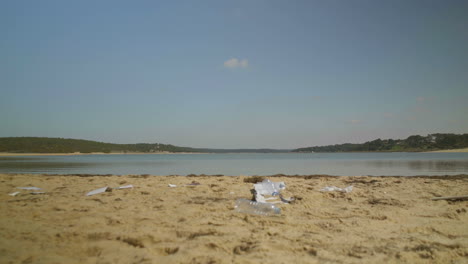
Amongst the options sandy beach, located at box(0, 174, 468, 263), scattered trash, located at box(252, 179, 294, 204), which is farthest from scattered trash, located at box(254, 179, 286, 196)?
sandy beach, located at box(0, 174, 468, 263)

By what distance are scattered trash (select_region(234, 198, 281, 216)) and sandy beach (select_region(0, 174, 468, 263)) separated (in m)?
0.17

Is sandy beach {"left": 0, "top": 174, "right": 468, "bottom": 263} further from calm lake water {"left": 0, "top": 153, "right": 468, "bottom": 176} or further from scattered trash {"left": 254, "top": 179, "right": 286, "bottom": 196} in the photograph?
calm lake water {"left": 0, "top": 153, "right": 468, "bottom": 176}

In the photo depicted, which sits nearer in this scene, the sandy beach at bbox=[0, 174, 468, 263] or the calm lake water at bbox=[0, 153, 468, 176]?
the sandy beach at bbox=[0, 174, 468, 263]

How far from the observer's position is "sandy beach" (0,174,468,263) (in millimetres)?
2668

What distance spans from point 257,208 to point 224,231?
4.21 ft

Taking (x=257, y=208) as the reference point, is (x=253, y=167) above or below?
below

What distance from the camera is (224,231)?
343 cm

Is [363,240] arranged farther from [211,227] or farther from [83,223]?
[83,223]

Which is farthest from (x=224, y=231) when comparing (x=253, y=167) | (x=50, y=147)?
(x=50, y=147)

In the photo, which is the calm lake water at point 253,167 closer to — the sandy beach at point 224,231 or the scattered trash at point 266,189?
the scattered trash at point 266,189

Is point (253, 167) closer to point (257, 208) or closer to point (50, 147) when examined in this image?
point (257, 208)

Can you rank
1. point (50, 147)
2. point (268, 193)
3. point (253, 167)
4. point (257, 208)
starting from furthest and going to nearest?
point (50, 147) → point (253, 167) → point (268, 193) → point (257, 208)

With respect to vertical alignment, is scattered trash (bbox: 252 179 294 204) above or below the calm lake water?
above

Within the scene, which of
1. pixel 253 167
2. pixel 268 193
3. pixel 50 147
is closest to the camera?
pixel 268 193
